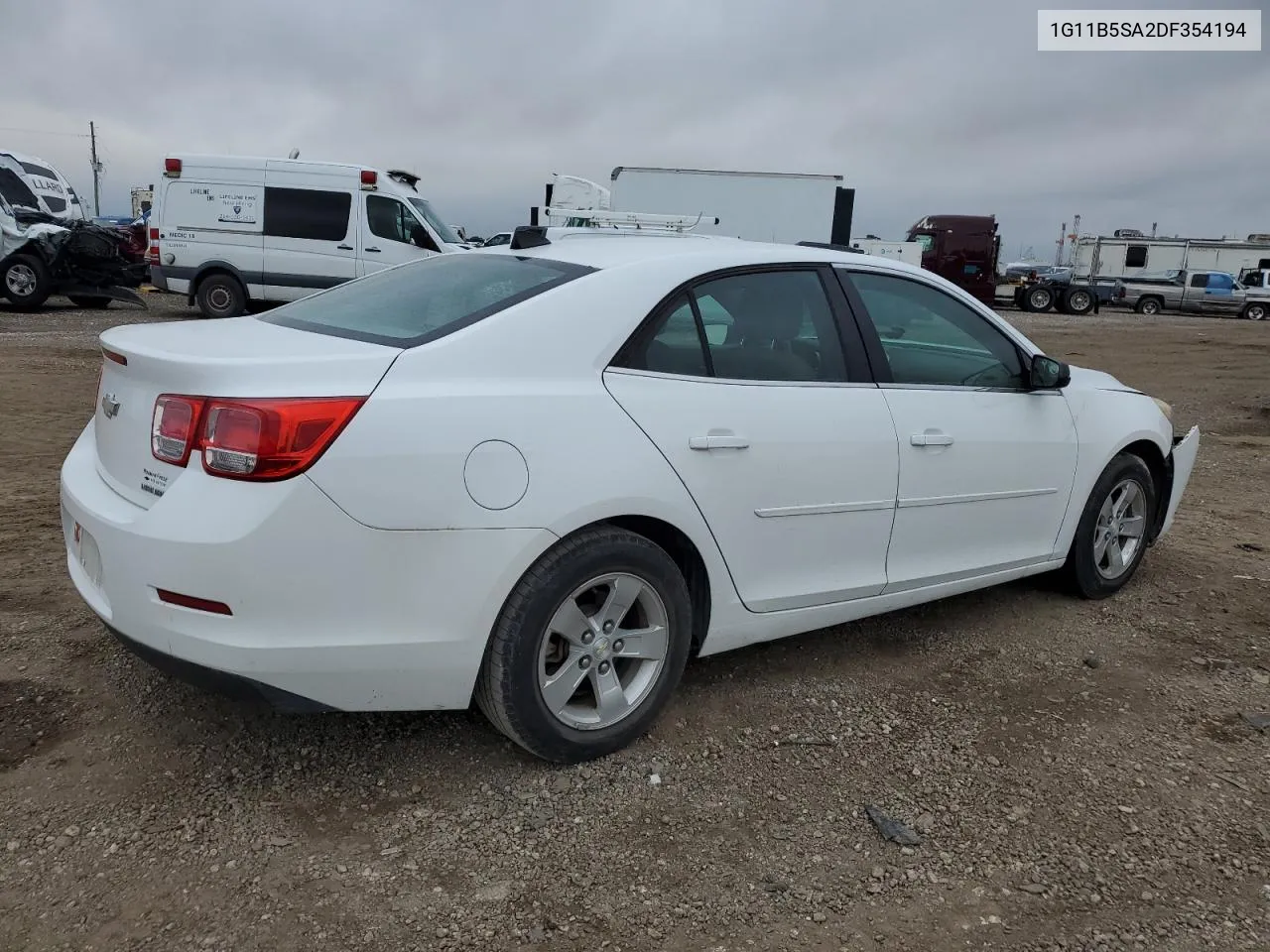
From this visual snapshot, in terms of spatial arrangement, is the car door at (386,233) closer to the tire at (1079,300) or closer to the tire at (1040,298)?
the tire at (1040,298)

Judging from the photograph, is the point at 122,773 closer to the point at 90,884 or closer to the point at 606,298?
the point at 90,884

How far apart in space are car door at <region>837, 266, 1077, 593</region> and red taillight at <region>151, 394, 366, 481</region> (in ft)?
6.30

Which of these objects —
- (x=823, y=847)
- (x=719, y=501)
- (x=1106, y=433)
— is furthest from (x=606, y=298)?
(x=1106, y=433)

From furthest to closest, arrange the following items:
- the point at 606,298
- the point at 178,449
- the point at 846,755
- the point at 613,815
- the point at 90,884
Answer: the point at 846,755
the point at 606,298
the point at 613,815
the point at 178,449
the point at 90,884

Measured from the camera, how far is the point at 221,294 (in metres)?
14.3

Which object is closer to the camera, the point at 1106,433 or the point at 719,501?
the point at 719,501

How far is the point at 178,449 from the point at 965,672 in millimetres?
2794

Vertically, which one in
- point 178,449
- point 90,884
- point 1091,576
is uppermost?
point 178,449

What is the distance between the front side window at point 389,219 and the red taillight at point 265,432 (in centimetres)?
1241

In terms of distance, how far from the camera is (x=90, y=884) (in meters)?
2.27

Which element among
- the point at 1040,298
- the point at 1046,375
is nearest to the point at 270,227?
the point at 1046,375

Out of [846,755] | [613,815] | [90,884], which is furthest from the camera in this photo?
[846,755]

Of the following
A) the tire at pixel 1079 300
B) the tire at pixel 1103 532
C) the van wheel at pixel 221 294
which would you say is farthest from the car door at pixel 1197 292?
the tire at pixel 1103 532

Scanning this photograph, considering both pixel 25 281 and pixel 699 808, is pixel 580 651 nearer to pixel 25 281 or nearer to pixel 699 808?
pixel 699 808
